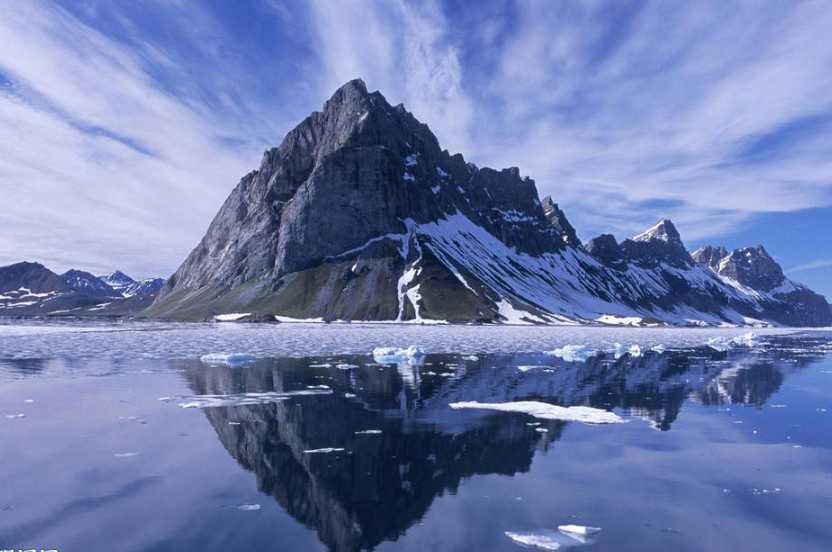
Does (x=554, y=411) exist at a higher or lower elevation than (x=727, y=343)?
lower

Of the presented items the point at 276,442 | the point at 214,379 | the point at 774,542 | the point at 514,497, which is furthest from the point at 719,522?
the point at 214,379

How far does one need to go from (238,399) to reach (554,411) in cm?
1728

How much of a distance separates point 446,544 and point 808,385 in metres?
40.0

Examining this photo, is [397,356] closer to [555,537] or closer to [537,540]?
[555,537]

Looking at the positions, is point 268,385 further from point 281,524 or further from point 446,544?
point 446,544

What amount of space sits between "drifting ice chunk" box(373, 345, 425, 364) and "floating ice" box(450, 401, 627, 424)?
24.0 meters

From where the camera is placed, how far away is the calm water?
1390 centimetres

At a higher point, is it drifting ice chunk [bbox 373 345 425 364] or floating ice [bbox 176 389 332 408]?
drifting ice chunk [bbox 373 345 425 364]

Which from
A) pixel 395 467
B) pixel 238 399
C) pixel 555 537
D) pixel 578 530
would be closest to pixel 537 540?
pixel 555 537

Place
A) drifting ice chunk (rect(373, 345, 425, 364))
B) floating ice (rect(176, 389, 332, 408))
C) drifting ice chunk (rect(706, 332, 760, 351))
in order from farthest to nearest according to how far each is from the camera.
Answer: drifting ice chunk (rect(706, 332, 760, 351)) < drifting ice chunk (rect(373, 345, 425, 364)) < floating ice (rect(176, 389, 332, 408))

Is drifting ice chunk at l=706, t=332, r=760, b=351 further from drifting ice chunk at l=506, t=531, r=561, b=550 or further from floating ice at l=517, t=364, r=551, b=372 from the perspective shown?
drifting ice chunk at l=506, t=531, r=561, b=550

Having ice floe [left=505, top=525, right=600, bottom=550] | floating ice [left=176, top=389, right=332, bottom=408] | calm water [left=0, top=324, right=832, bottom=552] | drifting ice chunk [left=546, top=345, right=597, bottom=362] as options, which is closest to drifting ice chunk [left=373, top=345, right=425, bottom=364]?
drifting ice chunk [left=546, top=345, right=597, bottom=362]

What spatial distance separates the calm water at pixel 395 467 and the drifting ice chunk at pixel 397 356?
54.9 feet

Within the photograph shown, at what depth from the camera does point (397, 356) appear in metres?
57.2
